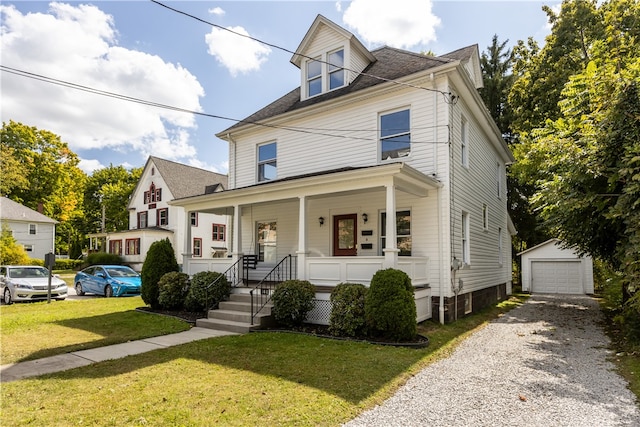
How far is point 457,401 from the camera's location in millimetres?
4672

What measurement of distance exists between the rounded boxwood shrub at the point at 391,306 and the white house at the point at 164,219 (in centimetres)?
2441

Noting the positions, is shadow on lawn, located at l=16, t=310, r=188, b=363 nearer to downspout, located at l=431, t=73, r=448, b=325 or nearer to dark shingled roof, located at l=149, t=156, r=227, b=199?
downspout, located at l=431, t=73, r=448, b=325

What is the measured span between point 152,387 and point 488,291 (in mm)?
12522

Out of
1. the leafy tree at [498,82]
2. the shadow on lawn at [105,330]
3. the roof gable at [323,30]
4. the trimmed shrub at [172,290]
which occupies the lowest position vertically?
the shadow on lawn at [105,330]

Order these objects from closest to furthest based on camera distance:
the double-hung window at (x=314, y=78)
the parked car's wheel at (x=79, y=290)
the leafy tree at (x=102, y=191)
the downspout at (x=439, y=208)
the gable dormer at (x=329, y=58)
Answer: the downspout at (x=439, y=208) → the gable dormer at (x=329, y=58) → the double-hung window at (x=314, y=78) → the parked car's wheel at (x=79, y=290) → the leafy tree at (x=102, y=191)

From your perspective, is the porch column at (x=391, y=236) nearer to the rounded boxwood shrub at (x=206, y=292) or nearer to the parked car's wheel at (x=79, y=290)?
the rounded boxwood shrub at (x=206, y=292)

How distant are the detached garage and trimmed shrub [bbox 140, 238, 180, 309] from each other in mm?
18658

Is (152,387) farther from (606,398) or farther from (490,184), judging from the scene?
(490,184)

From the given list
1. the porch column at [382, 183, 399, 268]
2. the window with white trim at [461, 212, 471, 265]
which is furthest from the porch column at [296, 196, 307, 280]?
the window with white trim at [461, 212, 471, 265]

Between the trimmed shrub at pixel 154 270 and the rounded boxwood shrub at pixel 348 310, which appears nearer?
the rounded boxwood shrub at pixel 348 310

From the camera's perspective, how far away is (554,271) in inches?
820

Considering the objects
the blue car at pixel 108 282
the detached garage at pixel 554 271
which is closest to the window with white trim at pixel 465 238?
the detached garage at pixel 554 271

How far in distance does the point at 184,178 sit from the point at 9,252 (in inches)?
513

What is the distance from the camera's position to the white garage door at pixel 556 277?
20297 millimetres
